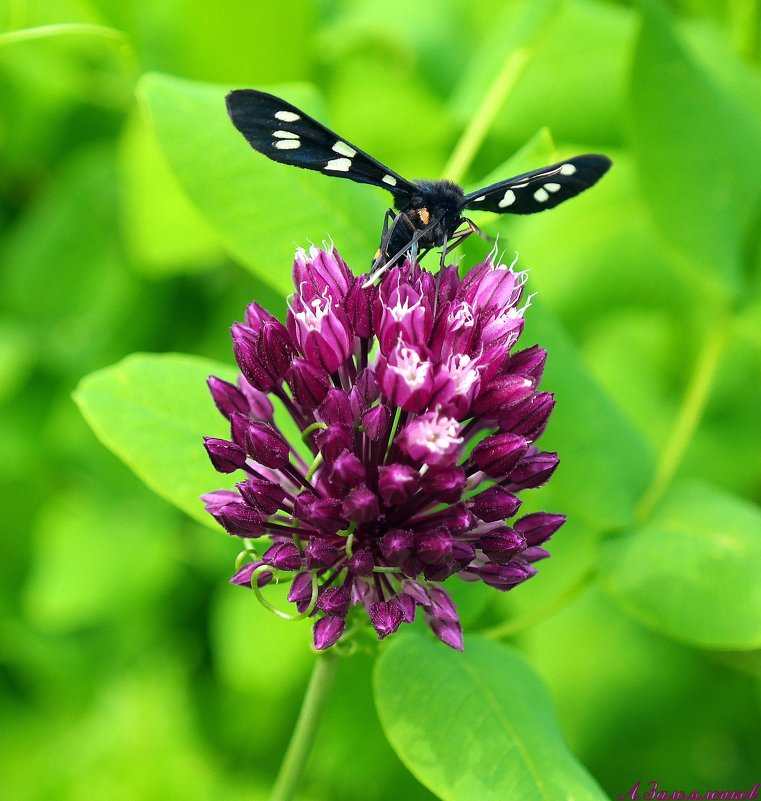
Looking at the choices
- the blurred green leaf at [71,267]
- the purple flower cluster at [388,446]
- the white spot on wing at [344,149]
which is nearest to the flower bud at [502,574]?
the purple flower cluster at [388,446]

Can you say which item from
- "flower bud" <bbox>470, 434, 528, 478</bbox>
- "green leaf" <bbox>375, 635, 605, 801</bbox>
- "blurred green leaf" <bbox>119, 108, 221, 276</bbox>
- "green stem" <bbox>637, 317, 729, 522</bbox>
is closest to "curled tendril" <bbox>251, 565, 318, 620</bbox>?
"green leaf" <bbox>375, 635, 605, 801</bbox>

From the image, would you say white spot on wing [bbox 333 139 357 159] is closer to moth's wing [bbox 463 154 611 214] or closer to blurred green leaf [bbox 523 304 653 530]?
moth's wing [bbox 463 154 611 214]

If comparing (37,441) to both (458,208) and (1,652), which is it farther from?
(458,208)

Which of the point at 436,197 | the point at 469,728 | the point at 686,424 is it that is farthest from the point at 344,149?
the point at 686,424

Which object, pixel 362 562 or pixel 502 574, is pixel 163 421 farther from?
pixel 502 574

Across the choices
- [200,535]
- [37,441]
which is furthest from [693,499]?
[37,441]

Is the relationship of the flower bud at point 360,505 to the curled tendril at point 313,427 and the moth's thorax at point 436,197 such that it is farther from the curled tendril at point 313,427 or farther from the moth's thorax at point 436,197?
the moth's thorax at point 436,197
